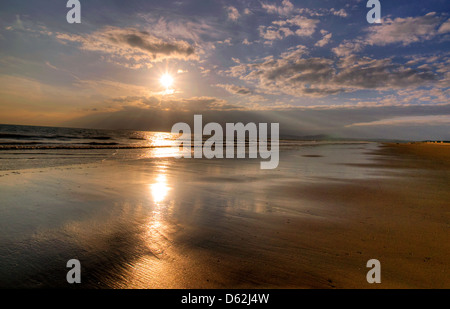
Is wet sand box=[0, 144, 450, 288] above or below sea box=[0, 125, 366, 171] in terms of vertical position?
below

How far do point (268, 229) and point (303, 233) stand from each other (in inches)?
31.6

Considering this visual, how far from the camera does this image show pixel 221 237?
5023 millimetres

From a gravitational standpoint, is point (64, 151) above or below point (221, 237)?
above

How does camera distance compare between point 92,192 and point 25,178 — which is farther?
point 25,178

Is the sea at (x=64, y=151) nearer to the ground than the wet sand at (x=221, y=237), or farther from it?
farther from it

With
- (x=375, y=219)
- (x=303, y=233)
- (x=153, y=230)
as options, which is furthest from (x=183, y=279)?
(x=375, y=219)

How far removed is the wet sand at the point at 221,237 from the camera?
3.61m

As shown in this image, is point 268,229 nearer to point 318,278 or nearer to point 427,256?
point 318,278

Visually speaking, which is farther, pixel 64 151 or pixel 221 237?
pixel 64 151

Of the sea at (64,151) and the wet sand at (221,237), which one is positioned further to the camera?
the sea at (64,151)

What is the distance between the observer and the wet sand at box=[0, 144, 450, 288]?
11.8ft

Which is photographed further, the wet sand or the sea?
the sea

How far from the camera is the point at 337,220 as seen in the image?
614 centimetres
